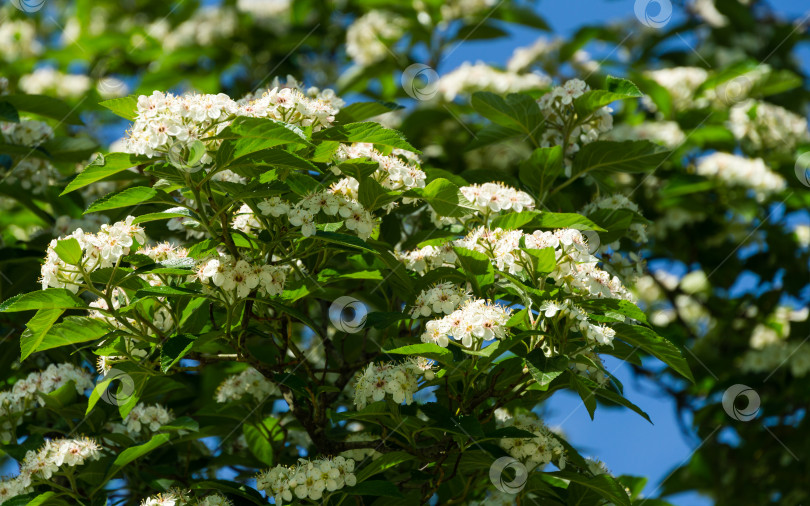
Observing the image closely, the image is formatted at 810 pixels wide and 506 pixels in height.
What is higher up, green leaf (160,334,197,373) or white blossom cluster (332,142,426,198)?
white blossom cluster (332,142,426,198)

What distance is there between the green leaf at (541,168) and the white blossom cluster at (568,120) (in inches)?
7.8

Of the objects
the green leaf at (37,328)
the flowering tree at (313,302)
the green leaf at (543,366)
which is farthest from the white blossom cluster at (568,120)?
the green leaf at (37,328)

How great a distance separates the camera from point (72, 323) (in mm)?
2420

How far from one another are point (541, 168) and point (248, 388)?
3.94 ft

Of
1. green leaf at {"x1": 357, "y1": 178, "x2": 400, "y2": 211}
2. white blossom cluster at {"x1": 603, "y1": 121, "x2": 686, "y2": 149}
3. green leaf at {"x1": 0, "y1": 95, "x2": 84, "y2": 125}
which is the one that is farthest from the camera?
white blossom cluster at {"x1": 603, "y1": 121, "x2": 686, "y2": 149}

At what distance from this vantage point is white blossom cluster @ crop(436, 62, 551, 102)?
17.8 ft

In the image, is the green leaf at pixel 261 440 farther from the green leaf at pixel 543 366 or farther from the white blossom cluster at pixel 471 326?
the green leaf at pixel 543 366

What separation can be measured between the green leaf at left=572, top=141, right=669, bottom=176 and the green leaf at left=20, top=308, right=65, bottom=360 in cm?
177

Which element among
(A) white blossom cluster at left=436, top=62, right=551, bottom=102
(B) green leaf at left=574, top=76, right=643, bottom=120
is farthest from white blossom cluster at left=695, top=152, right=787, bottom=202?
(B) green leaf at left=574, top=76, right=643, bottom=120

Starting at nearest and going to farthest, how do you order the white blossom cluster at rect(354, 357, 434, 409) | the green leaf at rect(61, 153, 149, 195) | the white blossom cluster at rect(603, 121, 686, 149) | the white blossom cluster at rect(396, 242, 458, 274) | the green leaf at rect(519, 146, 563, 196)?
1. the green leaf at rect(61, 153, 149, 195)
2. the white blossom cluster at rect(354, 357, 434, 409)
3. the white blossom cluster at rect(396, 242, 458, 274)
4. the green leaf at rect(519, 146, 563, 196)
5. the white blossom cluster at rect(603, 121, 686, 149)

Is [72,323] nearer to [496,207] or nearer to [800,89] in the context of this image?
[496,207]

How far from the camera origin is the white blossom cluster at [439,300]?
2395mm

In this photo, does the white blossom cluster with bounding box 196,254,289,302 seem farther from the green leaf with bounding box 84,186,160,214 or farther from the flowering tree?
the green leaf with bounding box 84,186,160,214

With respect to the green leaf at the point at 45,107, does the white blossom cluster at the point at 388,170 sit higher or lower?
lower
